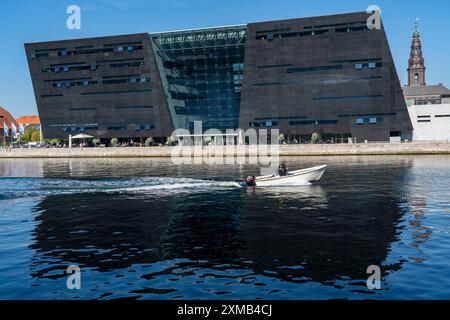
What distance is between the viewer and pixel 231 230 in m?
27.3

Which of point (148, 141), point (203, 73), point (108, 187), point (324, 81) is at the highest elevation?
point (203, 73)

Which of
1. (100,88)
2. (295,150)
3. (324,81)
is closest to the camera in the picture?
(295,150)

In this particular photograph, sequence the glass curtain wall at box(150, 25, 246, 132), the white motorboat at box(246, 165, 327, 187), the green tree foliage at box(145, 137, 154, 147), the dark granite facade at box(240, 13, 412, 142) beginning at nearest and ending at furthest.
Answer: the white motorboat at box(246, 165, 327, 187) → the dark granite facade at box(240, 13, 412, 142) → the glass curtain wall at box(150, 25, 246, 132) → the green tree foliage at box(145, 137, 154, 147)

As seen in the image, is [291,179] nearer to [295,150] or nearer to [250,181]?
[250,181]

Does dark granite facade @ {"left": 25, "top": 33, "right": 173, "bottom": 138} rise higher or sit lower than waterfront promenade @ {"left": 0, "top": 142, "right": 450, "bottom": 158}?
higher

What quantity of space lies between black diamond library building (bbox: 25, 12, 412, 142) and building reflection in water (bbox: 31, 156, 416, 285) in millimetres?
82020

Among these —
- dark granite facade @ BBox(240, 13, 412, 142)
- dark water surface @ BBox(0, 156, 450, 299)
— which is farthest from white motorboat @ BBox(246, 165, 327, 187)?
dark granite facade @ BBox(240, 13, 412, 142)

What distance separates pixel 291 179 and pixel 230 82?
98982 mm

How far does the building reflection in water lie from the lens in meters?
20.5

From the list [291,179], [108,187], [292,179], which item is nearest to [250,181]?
[291,179]

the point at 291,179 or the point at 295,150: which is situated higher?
the point at 295,150

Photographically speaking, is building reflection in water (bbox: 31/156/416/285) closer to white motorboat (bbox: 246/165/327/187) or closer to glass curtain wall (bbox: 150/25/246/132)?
white motorboat (bbox: 246/165/327/187)

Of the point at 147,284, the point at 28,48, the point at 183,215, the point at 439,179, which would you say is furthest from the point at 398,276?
the point at 28,48

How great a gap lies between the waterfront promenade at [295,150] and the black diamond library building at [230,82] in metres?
14.3
